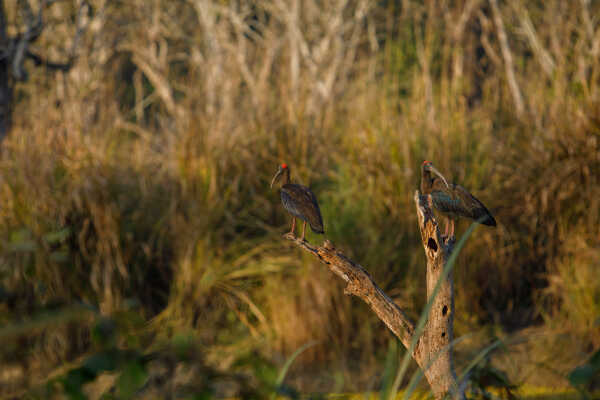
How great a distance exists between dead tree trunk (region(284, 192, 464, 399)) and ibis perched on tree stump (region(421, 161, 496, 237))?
4 cm

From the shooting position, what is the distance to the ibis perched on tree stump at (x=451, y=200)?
1783mm

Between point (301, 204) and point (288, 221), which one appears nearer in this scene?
point (301, 204)

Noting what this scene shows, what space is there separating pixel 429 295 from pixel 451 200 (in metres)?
0.27

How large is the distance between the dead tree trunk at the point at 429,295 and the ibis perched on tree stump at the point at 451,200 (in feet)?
0.12

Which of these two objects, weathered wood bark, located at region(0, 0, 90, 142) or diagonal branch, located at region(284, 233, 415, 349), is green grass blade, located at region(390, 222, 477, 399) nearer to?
diagonal branch, located at region(284, 233, 415, 349)

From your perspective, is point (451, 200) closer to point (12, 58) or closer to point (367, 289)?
point (367, 289)

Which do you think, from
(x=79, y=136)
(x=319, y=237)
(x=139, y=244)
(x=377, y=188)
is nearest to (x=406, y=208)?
(x=377, y=188)

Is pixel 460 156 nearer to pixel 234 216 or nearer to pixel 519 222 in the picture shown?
pixel 519 222

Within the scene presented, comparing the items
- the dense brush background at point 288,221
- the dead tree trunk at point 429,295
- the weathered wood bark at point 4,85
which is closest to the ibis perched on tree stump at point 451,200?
the dead tree trunk at point 429,295

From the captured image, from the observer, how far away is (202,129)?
4.79 m

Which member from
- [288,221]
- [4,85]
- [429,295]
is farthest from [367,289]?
[4,85]

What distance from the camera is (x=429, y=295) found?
185 cm

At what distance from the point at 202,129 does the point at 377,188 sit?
4.32 ft

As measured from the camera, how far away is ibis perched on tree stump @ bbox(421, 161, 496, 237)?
1783mm
